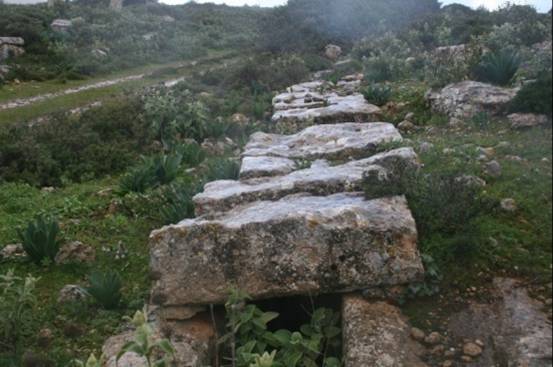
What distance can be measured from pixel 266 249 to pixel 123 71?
64.0 ft

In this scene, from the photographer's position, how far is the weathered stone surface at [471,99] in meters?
7.00

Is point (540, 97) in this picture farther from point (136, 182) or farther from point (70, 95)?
point (70, 95)

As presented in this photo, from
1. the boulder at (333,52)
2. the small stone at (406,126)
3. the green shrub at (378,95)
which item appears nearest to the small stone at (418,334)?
the small stone at (406,126)

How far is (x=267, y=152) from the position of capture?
6.36 metres

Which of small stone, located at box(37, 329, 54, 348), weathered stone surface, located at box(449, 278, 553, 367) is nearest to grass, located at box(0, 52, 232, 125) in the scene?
small stone, located at box(37, 329, 54, 348)

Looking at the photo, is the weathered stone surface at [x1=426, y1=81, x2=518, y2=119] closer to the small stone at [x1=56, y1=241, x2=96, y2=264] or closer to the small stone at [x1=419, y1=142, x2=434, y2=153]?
the small stone at [x1=419, y1=142, x2=434, y2=153]

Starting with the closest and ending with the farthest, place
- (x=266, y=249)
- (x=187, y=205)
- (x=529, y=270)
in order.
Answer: (x=529, y=270)
(x=266, y=249)
(x=187, y=205)

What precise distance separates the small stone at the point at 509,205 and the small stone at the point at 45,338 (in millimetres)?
3123

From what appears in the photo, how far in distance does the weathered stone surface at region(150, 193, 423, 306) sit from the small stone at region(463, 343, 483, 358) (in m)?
0.69

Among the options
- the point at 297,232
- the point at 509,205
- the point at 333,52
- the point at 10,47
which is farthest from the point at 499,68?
the point at 10,47

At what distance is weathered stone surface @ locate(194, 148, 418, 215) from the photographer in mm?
4664

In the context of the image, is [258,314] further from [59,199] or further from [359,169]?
[59,199]

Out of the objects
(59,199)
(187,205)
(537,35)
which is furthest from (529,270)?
(537,35)

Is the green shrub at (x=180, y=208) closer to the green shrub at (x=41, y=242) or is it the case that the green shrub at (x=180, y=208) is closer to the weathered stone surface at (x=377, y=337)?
the green shrub at (x=41, y=242)
